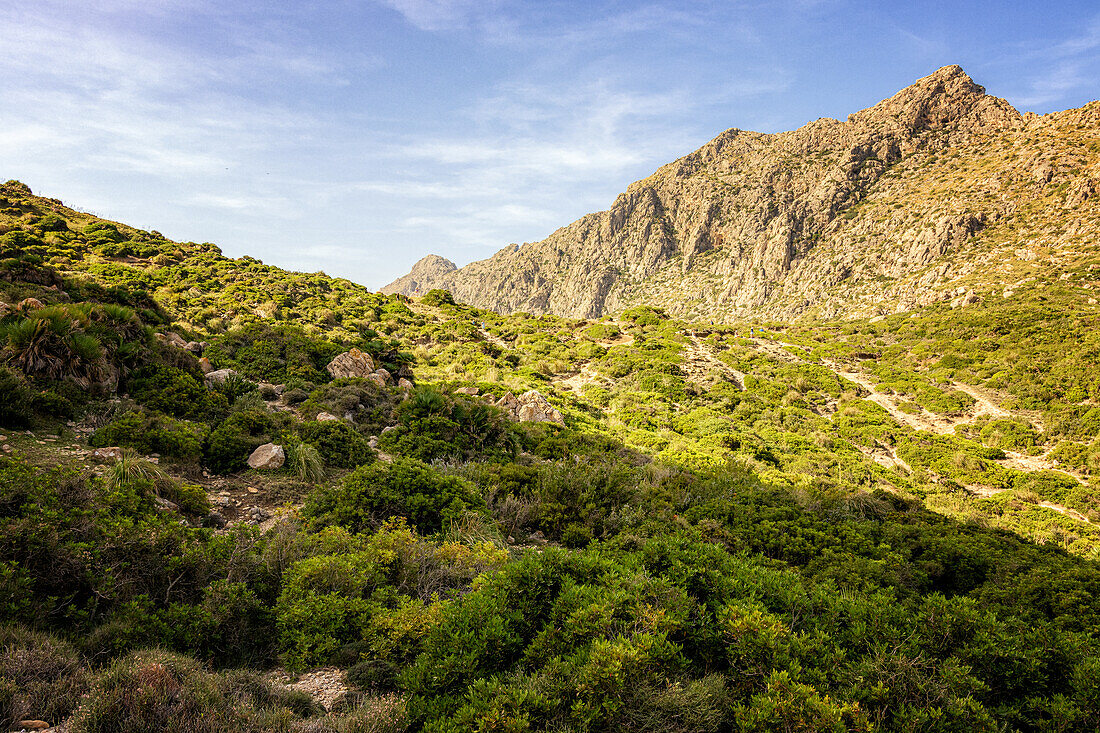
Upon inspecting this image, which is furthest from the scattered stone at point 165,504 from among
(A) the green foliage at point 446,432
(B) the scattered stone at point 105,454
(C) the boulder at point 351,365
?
(C) the boulder at point 351,365

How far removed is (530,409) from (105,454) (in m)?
11.6

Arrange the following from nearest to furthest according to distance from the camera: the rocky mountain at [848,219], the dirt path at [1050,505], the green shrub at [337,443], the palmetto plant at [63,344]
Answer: the palmetto plant at [63,344] < the green shrub at [337,443] < the dirt path at [1050,505] < the rocky mountain at [848,219]

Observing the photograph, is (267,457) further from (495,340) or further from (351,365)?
(495,340)

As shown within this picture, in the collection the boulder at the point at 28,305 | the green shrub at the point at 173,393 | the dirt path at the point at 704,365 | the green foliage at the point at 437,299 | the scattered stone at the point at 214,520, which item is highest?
the green foliage at the point at 437,299

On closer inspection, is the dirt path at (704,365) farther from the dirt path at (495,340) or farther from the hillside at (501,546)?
the dirt path at (495,340)

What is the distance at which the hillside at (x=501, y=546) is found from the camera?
3119 millimetres

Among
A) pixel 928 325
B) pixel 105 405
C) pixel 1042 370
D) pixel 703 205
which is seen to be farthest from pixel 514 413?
pixel 703 205

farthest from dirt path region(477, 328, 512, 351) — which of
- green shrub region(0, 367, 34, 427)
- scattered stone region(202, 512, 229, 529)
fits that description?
scattered stone region(202, 512, 229, 529)

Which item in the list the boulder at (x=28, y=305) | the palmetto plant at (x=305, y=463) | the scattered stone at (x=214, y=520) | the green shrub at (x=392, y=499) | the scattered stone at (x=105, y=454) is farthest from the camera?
the boulder at (x=28, y=305)

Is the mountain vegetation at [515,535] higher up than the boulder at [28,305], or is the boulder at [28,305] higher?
the boulder at [28,305]

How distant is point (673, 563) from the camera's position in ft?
15.3

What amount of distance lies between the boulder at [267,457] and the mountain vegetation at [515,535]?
47 mm

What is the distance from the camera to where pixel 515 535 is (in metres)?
8.18

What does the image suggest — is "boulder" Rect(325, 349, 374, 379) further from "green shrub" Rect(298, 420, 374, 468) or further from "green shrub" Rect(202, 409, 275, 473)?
"green shrub" Rect(202, 409, 275, 473)
